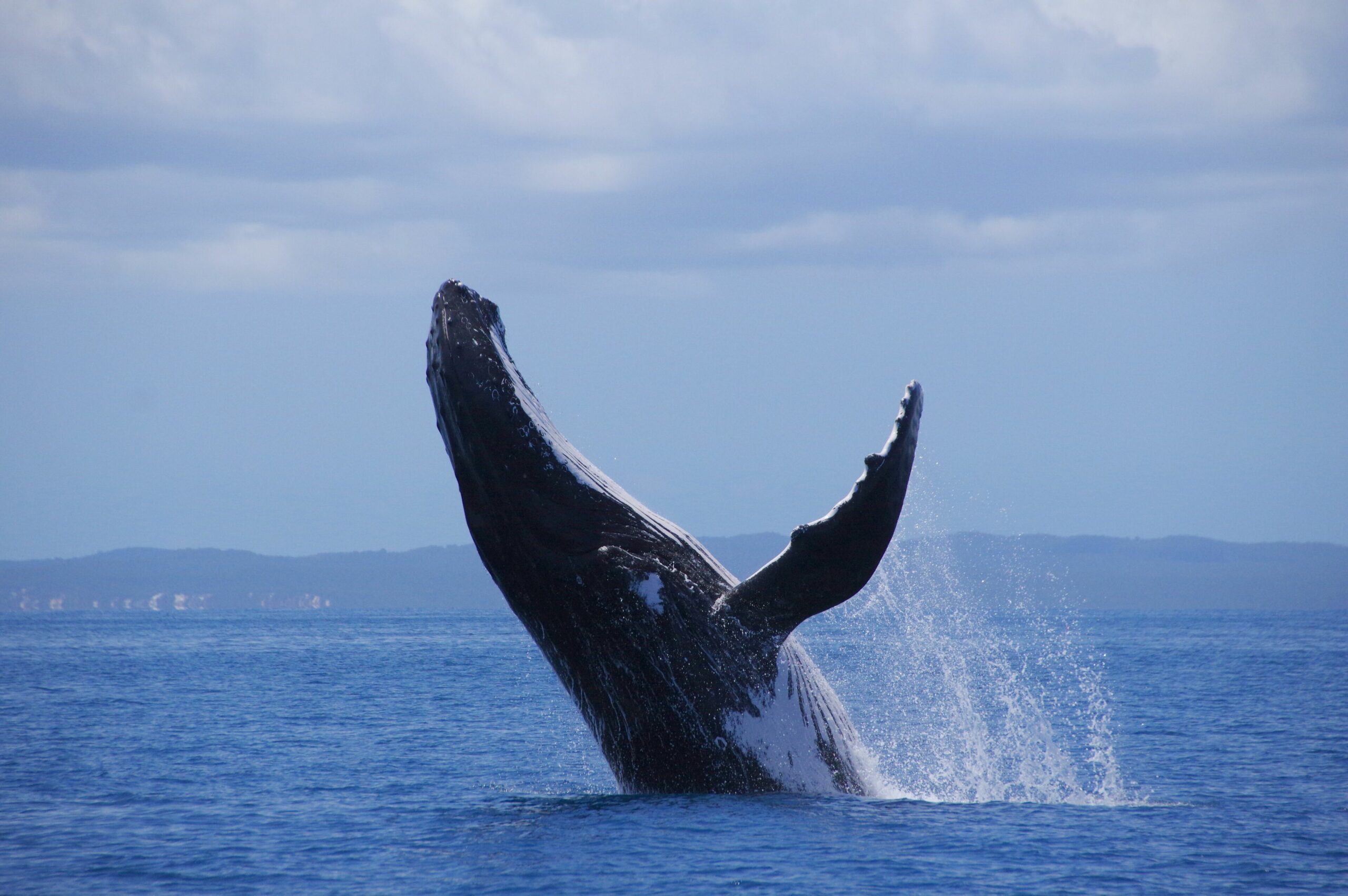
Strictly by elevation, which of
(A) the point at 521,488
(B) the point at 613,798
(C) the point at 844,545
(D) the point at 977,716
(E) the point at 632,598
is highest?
(A) the point at 521,488

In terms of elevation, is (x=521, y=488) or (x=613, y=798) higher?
(x=521, y=488)

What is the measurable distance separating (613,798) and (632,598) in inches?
162

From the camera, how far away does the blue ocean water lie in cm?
1023

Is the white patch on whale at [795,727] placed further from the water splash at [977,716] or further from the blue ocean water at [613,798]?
the water splash at [977,716]

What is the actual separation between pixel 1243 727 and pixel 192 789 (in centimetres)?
2169

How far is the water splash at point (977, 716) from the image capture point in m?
16.5

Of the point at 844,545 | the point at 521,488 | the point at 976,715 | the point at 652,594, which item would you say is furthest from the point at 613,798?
the point at 976,715

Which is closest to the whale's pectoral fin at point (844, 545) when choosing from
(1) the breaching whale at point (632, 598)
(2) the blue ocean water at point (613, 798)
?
(1) the breaching whale at point (632, 598)

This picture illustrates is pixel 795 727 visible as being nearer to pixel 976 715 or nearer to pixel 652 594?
pixel 652 594

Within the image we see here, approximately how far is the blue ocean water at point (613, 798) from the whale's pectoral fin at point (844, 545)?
66.7 inches

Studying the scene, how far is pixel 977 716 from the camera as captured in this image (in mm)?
31469

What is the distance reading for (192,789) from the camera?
17.7m

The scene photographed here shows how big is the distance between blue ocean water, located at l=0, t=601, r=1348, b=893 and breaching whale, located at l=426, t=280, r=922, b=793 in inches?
22.0

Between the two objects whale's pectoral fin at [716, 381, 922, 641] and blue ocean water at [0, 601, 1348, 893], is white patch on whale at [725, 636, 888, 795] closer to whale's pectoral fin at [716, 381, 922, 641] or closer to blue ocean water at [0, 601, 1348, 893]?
blue ocean water at [0, 601, 1348, 893]
